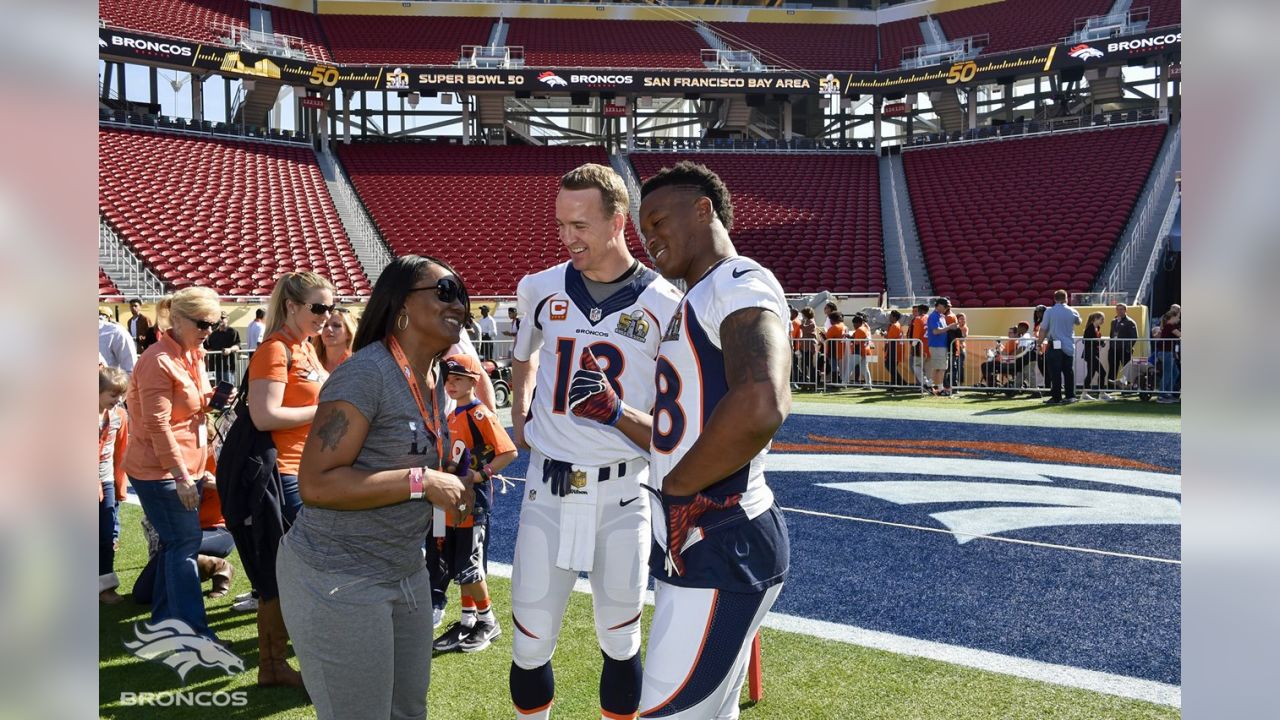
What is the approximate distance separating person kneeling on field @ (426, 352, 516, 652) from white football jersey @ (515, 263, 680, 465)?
116 cm

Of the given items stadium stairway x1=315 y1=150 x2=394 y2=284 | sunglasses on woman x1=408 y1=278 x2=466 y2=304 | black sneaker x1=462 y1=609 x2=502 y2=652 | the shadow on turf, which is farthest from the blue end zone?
stadium stairway x1=315 y1=150 x2=394 y2=284

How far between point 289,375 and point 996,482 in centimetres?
718

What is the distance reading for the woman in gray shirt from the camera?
2650 mm

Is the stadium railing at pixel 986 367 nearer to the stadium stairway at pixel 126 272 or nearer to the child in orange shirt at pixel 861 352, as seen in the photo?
the child in orange shirt at pixel 861 352

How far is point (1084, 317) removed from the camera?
1942 centimetres

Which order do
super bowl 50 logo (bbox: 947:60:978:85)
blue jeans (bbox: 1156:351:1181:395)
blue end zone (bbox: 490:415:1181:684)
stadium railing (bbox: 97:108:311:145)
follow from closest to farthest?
1. blue end zone (bbox: 490:415:1181:684)
2. blue jeans (bbox: 1156:351:1181:395)
3. stadium railing (bbox: 97:108:311:145)
4. super bowl 50 logo (bbox: 947:60:978:85)

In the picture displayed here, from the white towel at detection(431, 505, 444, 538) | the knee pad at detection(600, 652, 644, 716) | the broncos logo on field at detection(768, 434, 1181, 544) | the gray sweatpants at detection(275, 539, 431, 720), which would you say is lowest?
the broncos logo on field at detection(768, 434, 1181, 544)

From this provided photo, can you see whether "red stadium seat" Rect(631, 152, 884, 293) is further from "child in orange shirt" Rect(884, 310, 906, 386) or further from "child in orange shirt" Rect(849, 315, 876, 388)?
"child in orange shirt" Rect(884, 310, 906, 386)

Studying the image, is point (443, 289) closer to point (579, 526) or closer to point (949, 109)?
point (579, 526)

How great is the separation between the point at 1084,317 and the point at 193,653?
1865 cm

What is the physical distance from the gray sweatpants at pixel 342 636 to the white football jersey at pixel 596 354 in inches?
41.8

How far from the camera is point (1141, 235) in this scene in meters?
24.3

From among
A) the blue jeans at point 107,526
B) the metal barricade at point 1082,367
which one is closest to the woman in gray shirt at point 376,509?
the blue jeans at point 107,526

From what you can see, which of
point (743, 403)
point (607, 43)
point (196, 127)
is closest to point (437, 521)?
point (743, 403)
